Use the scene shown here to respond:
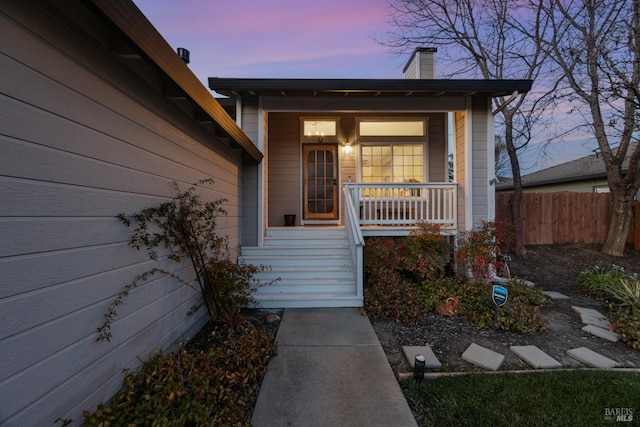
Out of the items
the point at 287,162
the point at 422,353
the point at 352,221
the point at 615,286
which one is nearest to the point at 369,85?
the point at 352,221

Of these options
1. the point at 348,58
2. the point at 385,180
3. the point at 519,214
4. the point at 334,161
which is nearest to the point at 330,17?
the point at 348,58

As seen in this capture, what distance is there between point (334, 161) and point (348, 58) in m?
3.93

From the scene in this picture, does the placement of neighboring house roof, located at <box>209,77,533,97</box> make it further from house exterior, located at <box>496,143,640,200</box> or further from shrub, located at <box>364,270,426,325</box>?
house exterior, located at <box>496,143,640,200</box>

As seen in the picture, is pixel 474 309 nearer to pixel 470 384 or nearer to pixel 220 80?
pixel 470 384

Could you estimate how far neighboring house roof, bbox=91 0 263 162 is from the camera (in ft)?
4.54

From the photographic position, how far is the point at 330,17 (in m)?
5.93

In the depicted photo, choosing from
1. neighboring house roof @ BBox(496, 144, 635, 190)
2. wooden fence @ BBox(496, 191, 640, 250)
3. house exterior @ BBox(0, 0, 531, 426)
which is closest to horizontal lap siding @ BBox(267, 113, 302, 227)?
house exterior @ BBox(0, 0, 531, 426)

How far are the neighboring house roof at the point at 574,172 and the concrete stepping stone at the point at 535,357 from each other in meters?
6.70

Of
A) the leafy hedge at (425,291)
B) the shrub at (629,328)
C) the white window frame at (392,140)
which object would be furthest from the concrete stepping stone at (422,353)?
the white window frame at (392,140)

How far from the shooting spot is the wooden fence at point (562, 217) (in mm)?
7301

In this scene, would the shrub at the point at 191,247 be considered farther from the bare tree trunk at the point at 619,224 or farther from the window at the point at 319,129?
the bare tree trunk at the point at 619,224

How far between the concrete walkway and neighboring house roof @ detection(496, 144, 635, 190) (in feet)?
26.8

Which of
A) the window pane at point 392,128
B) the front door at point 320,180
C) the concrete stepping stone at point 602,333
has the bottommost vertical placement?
the concrete stepping stone at point 602,333

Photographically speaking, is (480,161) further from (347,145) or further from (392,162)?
(347,145)
